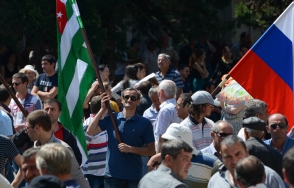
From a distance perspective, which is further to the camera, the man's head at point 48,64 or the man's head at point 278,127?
the man's head at point 48,64

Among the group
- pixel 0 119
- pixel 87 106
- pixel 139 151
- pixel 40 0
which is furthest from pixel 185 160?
pixel 40 0

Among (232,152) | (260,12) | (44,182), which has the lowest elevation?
(232,152)

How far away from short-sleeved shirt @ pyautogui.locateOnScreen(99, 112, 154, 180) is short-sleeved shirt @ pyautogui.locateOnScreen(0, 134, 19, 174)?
150 cm

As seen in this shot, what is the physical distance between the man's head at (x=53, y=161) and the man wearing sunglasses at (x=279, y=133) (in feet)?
9.46

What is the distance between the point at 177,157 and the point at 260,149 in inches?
53.5

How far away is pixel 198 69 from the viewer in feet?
52.0

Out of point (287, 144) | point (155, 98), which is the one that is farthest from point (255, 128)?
point (155, 98)

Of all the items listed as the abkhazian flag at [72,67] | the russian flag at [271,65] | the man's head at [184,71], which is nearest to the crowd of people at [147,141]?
the abkhazian flag at [72,67]

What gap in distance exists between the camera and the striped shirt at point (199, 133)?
8.12m

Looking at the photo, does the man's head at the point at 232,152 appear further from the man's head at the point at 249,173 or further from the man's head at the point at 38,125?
the man's head at the point at 38,125

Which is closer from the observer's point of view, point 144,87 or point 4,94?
point 4,94

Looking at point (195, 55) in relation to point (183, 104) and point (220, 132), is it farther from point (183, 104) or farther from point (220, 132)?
point (220, 132)

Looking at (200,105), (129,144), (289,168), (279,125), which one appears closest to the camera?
(289,168)

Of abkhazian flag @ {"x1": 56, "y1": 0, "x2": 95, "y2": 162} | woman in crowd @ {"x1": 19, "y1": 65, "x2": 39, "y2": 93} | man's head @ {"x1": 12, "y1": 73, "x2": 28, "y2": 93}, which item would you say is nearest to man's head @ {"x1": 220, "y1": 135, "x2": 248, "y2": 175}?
abkhazian flag @ {"x1": 56, "y1": 0, "x2": 95, "y2": 162}
